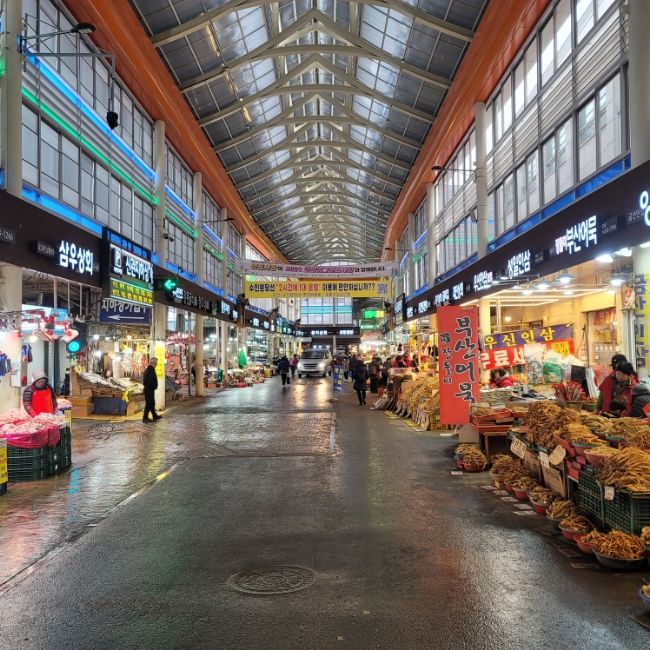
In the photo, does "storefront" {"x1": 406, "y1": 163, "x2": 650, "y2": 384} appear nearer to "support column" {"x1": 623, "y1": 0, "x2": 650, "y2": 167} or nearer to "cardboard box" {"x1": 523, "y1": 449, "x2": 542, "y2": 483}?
"support column" {"x1": 623, "y1": 0, "x2": 650, "y2": 167}

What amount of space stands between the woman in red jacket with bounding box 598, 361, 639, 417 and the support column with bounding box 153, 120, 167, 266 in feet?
50.8

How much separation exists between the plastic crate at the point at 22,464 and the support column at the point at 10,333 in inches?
68.1

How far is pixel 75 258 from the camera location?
12141mm

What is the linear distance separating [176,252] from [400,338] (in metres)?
19.0

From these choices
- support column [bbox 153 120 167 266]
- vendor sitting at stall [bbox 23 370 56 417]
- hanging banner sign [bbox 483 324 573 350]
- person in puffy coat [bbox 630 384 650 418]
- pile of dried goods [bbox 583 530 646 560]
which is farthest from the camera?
support column [bbox 153 120 167 266]

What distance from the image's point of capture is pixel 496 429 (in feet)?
30.8

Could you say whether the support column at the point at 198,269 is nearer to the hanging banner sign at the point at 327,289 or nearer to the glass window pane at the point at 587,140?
the hanging banner sign at the point at 327,289

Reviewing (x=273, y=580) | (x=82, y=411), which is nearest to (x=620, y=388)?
(x=273, y=580)

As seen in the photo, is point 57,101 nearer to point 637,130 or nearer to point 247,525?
point 247,525

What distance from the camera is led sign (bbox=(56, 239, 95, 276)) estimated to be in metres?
11.5

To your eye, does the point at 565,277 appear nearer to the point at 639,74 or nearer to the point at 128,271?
the point at 639,74

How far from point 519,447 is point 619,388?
1691 mm

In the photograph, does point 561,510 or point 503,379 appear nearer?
point 561,510

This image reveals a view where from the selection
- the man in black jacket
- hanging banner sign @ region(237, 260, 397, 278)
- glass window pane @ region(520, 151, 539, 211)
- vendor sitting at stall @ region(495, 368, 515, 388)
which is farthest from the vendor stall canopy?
vendor sitting at stall @ region(495, 368, 515, 388)
